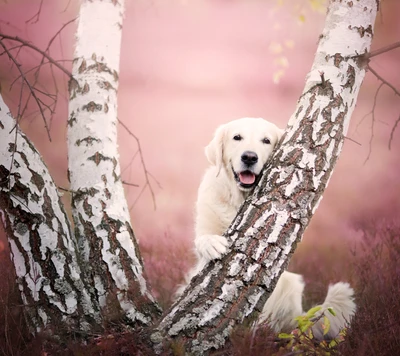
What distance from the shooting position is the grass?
1744mm

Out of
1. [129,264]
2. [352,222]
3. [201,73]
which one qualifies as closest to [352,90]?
[129,264]

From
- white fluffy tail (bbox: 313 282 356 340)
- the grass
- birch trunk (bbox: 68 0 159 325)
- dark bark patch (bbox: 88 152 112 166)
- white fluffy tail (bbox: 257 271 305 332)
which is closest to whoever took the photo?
the grass

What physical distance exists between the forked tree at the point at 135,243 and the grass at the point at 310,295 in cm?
11

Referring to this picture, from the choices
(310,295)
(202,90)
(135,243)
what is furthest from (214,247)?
(202,90)

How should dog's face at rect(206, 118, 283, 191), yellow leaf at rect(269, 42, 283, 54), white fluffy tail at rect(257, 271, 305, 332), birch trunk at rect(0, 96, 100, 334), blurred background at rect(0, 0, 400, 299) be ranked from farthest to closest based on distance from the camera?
1. yellow leaf at rect(269, 42, 283, 54)
2. blurred background at rect(0, 0, 400, 299)
3. white fluffy tail at rect(257, 271, 305, 332)
4. dog's face at rect(206, 118, 283, 191)
5. birch trunk at rect(0, 96, 100, 334)

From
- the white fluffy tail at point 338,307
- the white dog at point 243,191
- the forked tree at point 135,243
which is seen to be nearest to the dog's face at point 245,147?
the white dog at point 243,191

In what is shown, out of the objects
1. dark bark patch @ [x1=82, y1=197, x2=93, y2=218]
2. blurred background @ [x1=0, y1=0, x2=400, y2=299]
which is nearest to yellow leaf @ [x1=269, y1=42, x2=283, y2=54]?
blurred background @ [x1=0, y1=0, x2=400, y2=299]

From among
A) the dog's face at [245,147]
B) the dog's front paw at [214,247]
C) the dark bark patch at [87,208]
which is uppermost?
the dog's face at [245,147]

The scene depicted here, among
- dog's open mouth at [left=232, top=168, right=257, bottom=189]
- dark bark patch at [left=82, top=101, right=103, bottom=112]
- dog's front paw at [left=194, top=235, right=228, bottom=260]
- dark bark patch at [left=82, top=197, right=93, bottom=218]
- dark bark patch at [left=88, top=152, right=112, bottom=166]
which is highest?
dark bark patch at [left=82, top=101, right=103, bottom=112]

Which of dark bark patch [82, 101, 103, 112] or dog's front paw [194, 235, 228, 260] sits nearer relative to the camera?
dog's front paw [194, 235, 228, 260]

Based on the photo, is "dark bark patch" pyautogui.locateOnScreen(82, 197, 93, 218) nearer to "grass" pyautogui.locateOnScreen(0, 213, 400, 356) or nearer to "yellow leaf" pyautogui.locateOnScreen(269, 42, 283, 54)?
"grass" pyautogui.locateOnScreen(0, 213, 400, 356)

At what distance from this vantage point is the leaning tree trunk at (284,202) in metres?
1.79

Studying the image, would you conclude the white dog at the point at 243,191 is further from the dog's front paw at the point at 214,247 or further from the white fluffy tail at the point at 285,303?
the dog's front paw at the point at 214,247

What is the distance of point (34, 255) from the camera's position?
1930mm
